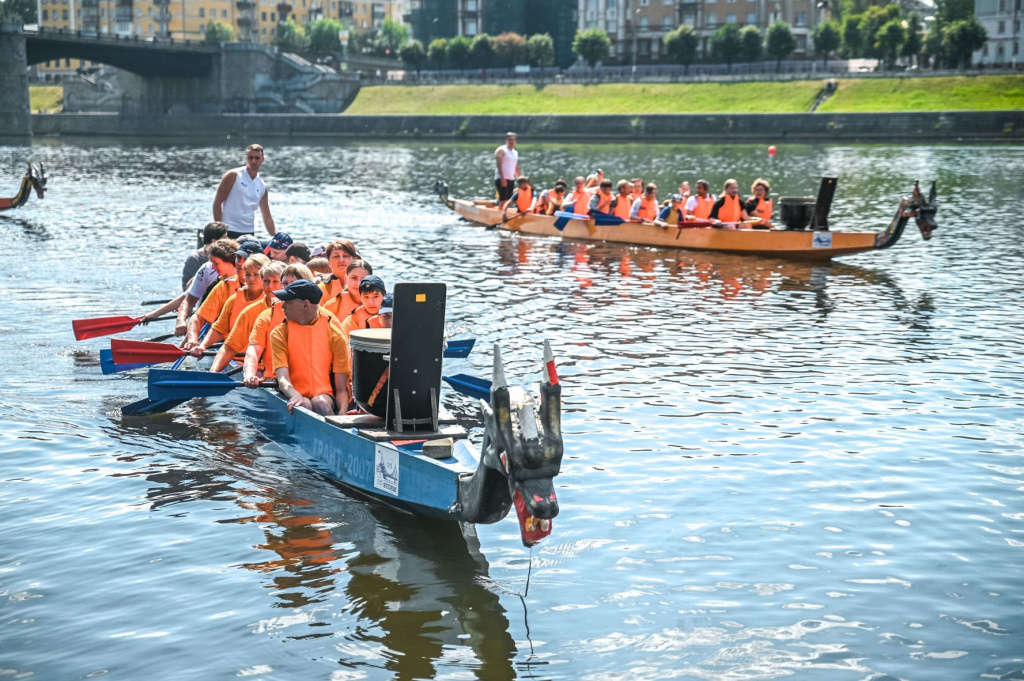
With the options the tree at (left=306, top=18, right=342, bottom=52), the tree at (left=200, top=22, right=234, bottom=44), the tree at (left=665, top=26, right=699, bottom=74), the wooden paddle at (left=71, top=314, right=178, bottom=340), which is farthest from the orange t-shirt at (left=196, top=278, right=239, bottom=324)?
the tree at (left=200, top=22, right=234, bottom=44)

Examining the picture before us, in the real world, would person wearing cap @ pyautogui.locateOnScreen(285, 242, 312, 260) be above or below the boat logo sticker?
above

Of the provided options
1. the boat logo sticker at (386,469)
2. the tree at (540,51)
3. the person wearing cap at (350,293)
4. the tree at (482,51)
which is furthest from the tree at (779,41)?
the boat logo sticker at (386,469)

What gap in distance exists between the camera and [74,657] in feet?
24.1

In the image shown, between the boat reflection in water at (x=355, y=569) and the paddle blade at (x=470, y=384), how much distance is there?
5.28 feet

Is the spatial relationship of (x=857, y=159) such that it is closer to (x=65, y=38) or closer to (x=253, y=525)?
(x=253, y=525)

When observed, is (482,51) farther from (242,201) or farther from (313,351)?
(313,351)

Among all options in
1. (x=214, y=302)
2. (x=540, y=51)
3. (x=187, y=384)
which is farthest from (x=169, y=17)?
(x=187, y=384)

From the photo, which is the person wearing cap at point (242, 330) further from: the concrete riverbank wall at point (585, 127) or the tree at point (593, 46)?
the tree at point (593, 46)

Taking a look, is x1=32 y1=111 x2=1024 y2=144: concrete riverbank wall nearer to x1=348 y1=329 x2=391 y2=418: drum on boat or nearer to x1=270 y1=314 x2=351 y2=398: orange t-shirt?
x1=270 y1=314 x2=351 y2=398: orange t-shirt

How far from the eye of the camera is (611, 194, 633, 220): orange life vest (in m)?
27.3

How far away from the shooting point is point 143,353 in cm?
1323

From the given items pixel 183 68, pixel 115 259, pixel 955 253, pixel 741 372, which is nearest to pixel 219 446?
pixel 741 372

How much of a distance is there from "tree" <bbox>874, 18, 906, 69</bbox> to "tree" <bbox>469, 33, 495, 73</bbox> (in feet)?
114

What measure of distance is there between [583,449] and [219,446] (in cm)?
366
